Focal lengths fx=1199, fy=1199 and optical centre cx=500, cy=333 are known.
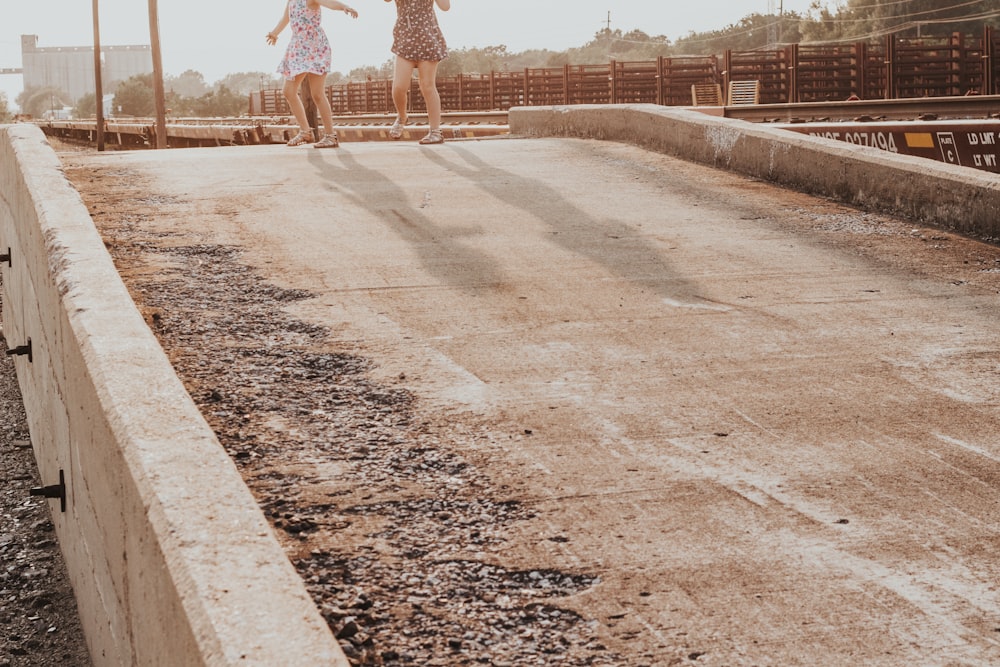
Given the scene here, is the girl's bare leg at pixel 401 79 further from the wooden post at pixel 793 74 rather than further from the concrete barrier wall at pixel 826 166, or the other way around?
the wooden post at pixel 793 74

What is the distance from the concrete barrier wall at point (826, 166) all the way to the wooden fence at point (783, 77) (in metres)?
20.3

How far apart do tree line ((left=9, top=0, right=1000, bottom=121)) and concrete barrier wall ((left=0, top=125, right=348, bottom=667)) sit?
Result: 119 feet

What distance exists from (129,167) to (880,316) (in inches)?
215

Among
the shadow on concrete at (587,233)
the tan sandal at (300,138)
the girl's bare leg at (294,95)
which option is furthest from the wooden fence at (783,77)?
the shadow on concrete at (587,233)

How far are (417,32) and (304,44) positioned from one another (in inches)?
38.9

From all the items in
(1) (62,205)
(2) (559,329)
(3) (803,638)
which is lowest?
(3) (803,638)

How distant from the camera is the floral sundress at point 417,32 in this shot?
9.30m

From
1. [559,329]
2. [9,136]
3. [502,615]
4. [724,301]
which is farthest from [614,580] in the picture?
[9,136]

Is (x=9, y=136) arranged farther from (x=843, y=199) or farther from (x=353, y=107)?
(x=353, y=107)

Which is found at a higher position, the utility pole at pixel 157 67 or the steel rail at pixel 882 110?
the utility pole at pixel 157 67

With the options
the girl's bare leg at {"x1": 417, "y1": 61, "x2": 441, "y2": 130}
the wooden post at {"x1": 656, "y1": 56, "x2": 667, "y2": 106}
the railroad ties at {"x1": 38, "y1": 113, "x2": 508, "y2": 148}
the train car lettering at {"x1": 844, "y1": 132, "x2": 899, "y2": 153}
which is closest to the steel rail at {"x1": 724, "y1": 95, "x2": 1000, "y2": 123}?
the railroad ties at {"x1": 38, "y1": 113, "x2": 508, "y2": 148}

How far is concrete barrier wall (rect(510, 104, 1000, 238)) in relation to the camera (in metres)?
5.92

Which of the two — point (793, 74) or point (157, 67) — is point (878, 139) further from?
point (793, 74)

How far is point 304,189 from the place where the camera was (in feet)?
23.1
